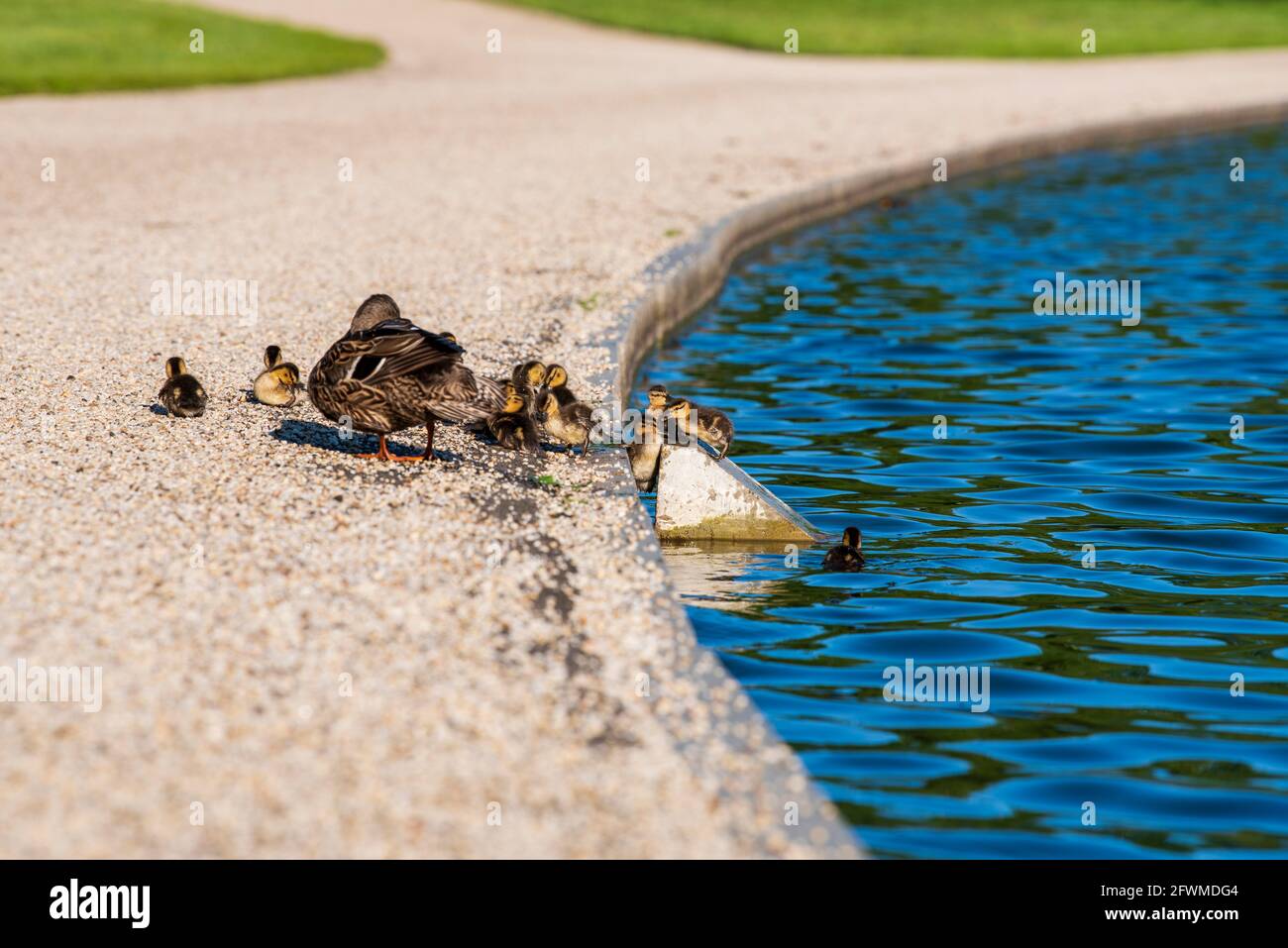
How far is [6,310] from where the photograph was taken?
41.7ft

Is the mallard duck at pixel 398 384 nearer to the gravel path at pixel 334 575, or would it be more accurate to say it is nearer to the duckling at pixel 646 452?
the gravel path at pixel 334 575

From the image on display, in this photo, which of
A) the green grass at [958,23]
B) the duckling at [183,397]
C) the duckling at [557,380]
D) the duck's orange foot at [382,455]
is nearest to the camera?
the duck's orange foot at [382,455]

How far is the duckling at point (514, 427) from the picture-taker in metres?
9.07

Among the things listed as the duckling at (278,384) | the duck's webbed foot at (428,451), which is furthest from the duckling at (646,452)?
the duckling at (278,384)

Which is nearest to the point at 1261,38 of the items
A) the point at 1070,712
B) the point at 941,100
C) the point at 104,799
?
the point at 941,100

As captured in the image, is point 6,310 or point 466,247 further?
point 466,247

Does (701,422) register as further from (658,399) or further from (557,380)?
(557,380)

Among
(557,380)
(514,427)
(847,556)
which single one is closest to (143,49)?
(557,380)

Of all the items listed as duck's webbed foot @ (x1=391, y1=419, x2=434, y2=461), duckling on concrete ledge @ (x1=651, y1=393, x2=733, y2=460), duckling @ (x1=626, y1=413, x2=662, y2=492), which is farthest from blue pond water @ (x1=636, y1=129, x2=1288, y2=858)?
duck's webbed foot @ (x1=391, y1=419, x2=434, y2=461)

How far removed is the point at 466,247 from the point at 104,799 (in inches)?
443

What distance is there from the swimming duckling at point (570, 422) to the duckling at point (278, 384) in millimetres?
1531

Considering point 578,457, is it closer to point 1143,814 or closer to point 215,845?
point 1143,814

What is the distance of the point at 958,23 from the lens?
4466 cm

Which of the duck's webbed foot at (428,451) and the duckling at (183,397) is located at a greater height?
the duckling at (183,397)
